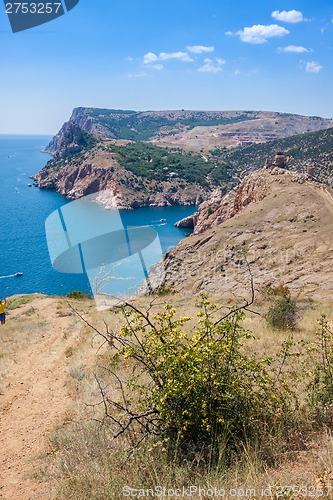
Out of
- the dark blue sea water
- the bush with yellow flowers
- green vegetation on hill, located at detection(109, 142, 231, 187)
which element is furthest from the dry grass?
green vegetation on hill, located at detection(109, 142, 231, 187)

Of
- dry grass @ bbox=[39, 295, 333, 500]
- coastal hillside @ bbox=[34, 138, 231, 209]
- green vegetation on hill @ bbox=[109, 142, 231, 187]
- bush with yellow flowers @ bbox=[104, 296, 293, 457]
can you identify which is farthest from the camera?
green vegetation on hill @ bbox=[109, 142, 231, 187]

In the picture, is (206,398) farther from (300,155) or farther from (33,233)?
(300,155)

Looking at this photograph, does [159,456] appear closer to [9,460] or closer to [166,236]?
[9,460]

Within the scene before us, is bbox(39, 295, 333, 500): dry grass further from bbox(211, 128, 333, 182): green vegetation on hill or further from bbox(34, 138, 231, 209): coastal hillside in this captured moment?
bbox(34, 138, 231, 209): coastal hillside

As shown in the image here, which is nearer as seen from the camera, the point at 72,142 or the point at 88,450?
the point at 88,450

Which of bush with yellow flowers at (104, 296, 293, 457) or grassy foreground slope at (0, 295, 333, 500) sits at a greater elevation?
bush with yellow flowers at (104, 296, 293, 457)

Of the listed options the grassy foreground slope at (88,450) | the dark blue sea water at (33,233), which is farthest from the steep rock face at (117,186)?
the grassy foreground slope at (88,450)

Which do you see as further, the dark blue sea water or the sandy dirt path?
the dark blue sea water


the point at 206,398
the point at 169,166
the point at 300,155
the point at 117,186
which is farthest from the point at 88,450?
the point at 169,166
